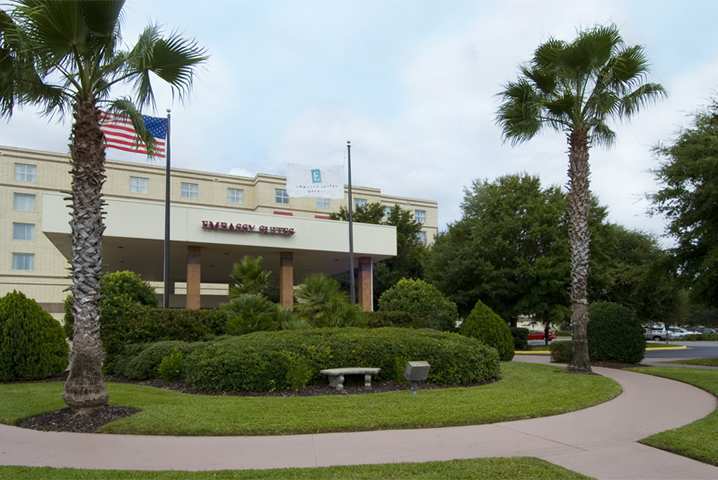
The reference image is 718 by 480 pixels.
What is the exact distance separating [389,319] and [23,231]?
1917 inches

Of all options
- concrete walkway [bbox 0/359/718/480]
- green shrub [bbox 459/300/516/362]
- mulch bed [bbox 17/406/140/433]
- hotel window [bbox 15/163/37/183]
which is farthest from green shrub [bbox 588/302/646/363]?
hotel window [bbox 15/163/37/183]

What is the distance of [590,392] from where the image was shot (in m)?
11.7

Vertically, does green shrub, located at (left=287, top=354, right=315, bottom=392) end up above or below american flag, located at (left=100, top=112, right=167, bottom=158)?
below

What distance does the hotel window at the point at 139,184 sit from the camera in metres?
61.9

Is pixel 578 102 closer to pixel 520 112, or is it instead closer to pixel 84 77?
pixel 520 112

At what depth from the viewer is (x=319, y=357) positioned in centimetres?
1255

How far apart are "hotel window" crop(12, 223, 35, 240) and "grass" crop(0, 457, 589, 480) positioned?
57.9 meters

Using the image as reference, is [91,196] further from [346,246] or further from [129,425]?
[346,246]

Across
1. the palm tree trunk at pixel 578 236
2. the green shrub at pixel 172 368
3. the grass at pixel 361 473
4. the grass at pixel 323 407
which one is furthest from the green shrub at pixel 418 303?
the grass at pixel 361 473

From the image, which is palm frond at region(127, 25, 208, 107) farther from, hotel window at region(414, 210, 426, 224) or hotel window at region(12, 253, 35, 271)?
hotel window at region(414, 210, 426, 224)

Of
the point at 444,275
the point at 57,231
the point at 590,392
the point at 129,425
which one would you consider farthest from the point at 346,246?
the point at 129,425

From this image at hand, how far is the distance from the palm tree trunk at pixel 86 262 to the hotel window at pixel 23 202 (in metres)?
54.4

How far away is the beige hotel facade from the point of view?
992 inches

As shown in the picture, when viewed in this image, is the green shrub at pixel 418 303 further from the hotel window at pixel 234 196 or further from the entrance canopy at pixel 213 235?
the hotel window at pixel 234 196
